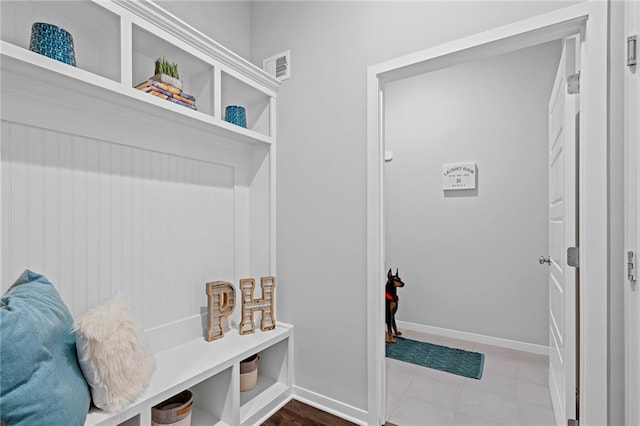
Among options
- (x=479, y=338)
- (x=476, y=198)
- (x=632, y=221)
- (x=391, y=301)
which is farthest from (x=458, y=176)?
(x=632, y=221)

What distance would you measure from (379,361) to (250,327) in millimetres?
789

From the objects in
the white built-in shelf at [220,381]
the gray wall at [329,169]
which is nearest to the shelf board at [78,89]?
the gray wall at [329,169]

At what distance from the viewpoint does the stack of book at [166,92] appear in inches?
61.6

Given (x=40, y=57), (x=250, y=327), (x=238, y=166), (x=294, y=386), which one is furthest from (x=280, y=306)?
(x=40, y=57)

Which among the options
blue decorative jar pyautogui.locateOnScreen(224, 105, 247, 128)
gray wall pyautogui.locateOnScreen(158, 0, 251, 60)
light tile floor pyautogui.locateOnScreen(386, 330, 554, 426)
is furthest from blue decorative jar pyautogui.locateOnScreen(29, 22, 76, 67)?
light tile floor pyautogui.locateOnScreen(386, 330, 554, 426)

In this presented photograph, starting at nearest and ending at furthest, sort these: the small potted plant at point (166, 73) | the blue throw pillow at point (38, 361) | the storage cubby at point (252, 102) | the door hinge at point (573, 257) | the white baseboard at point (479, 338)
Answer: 1. the blue throw pillow at point (38, 361)
2. the door hinge at point (573, 257)
3. the small potted plant at point (166, 73)
4. the storage cubby at point (252, 102)
5. the white baseboard at point (479, 338)

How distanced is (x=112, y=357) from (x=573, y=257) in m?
1.92

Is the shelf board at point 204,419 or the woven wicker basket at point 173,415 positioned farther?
the shelf board at point 204,419

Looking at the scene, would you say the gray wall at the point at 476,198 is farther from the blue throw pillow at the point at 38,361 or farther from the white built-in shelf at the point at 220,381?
the blue throw pillow at the point at 38,361

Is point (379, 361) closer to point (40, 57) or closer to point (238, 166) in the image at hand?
point (238, 166)

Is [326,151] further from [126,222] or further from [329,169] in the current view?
[126,222]

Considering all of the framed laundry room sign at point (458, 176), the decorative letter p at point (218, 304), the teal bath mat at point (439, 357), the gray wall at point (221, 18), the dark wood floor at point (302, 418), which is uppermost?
the gray wall at point (221, 18)

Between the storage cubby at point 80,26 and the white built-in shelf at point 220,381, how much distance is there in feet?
4.27

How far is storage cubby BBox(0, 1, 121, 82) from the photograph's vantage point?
1.33m
